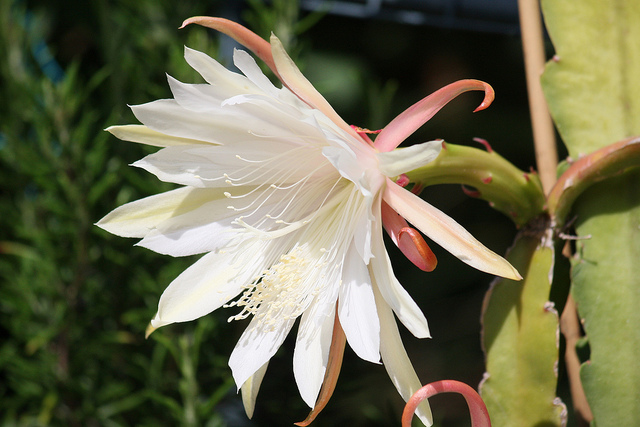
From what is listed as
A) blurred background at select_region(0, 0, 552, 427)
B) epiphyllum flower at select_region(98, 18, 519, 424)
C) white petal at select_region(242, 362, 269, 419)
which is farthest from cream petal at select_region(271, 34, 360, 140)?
blurred background at select_region(0, 0, 552, 427)

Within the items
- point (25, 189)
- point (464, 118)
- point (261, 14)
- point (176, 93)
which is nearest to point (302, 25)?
point (261, 14)

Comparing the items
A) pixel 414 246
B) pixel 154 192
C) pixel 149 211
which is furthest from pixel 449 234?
pixel 154 192

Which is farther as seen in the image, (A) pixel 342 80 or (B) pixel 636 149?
(A) pixel 342 80

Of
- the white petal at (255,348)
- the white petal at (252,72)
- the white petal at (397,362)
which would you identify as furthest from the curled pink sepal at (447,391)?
the white petal at (252,72)

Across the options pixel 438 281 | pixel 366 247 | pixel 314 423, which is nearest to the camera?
pixel 366 247

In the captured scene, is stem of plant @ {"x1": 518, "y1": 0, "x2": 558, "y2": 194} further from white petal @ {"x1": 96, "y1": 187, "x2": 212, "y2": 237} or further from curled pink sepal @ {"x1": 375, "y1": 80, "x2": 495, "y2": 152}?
white petal @ {"x1": 96, "y1": 187, "x2": 212, "y2": 237}

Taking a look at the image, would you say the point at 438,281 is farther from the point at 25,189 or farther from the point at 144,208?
the point at 25,189

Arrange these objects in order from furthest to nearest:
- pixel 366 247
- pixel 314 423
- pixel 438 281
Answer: pixel 438 281, pixel 314 423, pixel 366 247

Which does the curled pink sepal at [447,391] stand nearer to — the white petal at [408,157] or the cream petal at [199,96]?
the white petal at [408,157]
